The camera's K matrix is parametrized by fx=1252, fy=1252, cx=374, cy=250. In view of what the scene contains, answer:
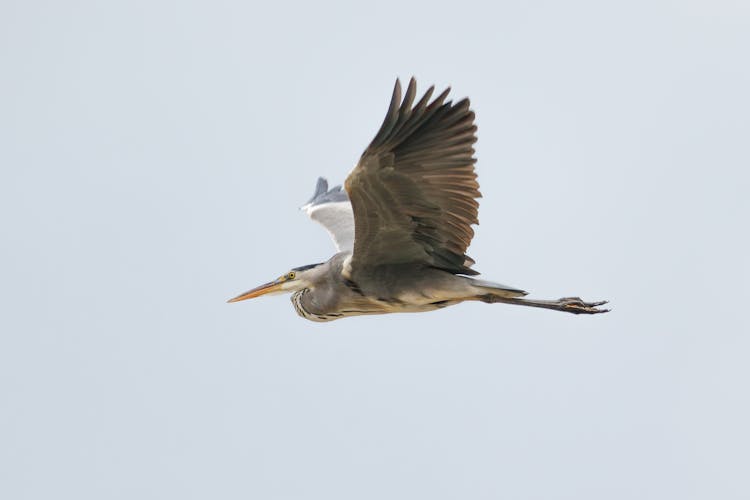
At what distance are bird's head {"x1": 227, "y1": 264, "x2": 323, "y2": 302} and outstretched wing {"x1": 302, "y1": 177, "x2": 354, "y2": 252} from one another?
36 cm

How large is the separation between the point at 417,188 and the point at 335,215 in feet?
8.95

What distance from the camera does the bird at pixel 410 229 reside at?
7.20m

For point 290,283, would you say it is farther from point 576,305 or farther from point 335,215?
point 576,305

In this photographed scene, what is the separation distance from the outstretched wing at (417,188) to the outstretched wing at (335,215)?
121 centimetres

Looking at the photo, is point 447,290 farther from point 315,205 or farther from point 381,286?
point 315,205

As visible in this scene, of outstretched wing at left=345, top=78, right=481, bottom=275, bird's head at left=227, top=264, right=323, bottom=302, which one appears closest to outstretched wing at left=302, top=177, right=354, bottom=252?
bird's head at left=227, top=264, right=323, bottom=302

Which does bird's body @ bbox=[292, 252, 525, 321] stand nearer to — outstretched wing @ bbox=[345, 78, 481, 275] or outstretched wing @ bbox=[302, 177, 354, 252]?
outstretched wing @ bbox=[345, 78, 481, 275]

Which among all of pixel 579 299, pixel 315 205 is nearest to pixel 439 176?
pixel 579 299

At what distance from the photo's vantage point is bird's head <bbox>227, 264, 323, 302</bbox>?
891 centimetres

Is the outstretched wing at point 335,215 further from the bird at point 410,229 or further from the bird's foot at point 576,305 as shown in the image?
the bird's foot at point 576,305

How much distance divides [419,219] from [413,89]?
971 mm

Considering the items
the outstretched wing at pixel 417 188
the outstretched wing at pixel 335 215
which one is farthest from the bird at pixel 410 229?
the outstretched wing at pixel 335 215

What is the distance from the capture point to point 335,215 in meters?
10.1

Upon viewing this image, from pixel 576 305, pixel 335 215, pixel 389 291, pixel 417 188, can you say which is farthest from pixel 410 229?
pixel 335 215
